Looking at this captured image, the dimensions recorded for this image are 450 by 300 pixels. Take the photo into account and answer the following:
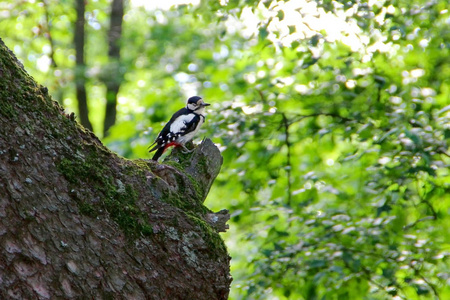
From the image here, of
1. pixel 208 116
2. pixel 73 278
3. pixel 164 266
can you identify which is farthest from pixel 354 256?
pixel 73 278

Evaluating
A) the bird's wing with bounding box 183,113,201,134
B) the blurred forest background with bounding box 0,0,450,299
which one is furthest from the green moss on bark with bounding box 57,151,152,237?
the bird's wing with bounding box 183,113,201,134

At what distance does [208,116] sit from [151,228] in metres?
3.25

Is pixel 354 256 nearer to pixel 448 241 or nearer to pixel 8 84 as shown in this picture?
pixel 448 241

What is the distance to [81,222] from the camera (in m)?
1.77

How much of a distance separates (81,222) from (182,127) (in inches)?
110

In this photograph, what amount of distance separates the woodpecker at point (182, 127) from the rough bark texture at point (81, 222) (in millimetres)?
1756

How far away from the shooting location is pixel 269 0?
4.36 meters

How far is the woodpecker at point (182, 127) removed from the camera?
418 centimetres

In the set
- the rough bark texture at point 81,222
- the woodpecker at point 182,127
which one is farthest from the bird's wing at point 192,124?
the rough bark texture at point 81,222

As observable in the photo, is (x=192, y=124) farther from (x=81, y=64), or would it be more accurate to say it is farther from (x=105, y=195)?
(x=81, y=64)

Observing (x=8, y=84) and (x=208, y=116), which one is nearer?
(x=8, y=84)

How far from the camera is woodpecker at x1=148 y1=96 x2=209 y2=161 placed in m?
4.18

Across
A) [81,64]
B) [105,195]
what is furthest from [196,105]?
[81,64]

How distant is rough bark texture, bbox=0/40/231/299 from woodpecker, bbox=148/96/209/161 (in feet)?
5.76
